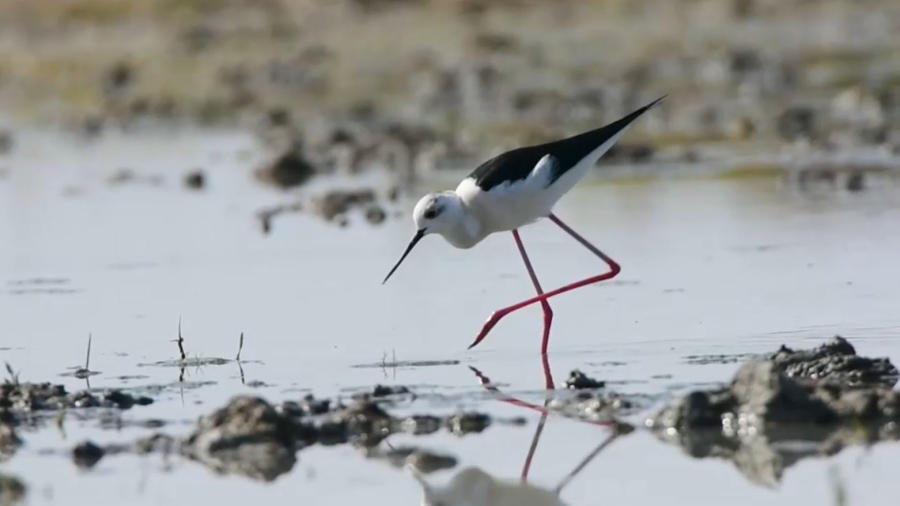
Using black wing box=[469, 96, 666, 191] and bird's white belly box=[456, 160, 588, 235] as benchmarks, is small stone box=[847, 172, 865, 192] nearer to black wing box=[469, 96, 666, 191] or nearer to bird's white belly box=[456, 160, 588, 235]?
black wing box=[469, 96, 666, 191]

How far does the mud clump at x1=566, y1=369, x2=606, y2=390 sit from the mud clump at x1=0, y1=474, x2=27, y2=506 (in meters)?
1.98

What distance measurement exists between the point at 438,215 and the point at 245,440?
217 centimetres

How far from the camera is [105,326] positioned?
27.5 ft

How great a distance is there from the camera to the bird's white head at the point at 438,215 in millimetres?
7855

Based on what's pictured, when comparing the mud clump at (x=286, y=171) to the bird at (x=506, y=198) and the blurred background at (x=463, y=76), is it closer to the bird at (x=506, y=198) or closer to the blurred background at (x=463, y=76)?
the blurred background at (x=463, y=76)

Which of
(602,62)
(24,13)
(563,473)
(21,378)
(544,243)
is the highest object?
(24,13)

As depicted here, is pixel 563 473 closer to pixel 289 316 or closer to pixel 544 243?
pixel 289 316

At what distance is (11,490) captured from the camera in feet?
18.1

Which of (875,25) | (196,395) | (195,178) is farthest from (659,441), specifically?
(875,25)

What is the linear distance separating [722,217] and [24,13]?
757 inches

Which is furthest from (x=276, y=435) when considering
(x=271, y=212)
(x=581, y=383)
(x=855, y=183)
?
(x=855, y=183)

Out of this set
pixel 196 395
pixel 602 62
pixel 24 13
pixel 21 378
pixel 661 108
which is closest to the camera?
pixel 196 395

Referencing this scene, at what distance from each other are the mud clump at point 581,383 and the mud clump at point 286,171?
765 centimetres

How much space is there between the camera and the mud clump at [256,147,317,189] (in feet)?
46.4
